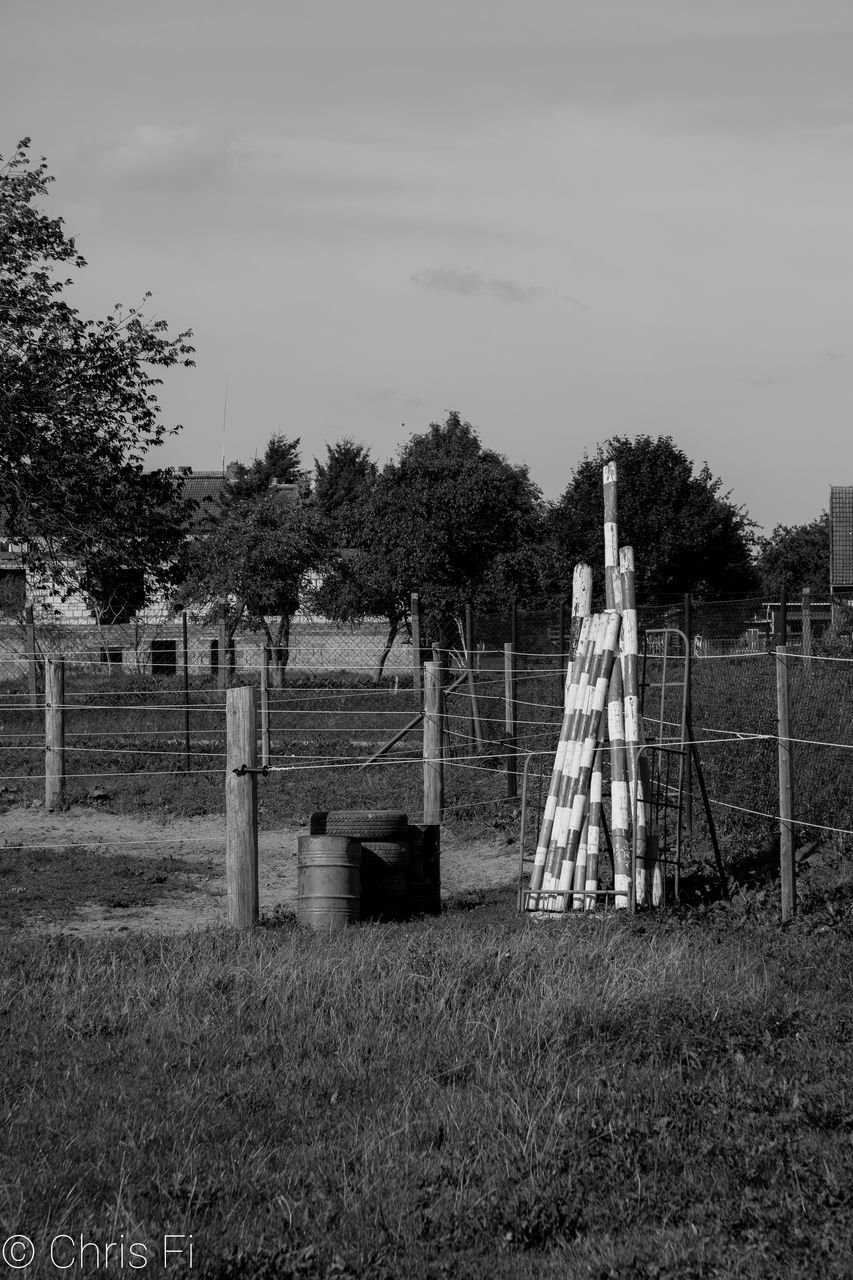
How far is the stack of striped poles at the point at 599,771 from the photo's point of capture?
916 cm

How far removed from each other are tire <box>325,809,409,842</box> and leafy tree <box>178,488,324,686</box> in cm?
2640

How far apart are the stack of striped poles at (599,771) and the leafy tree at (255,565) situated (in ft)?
88.4

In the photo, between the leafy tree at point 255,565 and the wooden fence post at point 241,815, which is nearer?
the wooden fence post at point 241,815

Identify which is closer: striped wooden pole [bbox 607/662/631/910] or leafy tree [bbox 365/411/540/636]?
striped wooden pole [bbox 607/662/631/910]

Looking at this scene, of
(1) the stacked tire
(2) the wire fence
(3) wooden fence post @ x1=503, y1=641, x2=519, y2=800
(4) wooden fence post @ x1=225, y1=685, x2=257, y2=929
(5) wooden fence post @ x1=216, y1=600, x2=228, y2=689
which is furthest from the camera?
(5) wooden fence post @ x1=216, y1=600, x2=228, y2=689

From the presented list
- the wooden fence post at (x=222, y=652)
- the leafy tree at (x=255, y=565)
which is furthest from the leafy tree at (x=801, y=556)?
the wooden fence post at (x=222, y=652)

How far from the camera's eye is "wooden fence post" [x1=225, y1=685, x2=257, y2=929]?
8.99m

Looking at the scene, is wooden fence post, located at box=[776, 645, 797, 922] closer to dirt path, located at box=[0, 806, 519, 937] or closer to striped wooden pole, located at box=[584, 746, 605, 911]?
striped wooden pole, located at box=[584, 746, 605, 911]

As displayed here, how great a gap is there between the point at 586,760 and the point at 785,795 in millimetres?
1298

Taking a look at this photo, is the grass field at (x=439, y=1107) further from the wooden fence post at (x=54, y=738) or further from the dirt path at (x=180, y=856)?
the wooden fence post at (x=54, y=738)

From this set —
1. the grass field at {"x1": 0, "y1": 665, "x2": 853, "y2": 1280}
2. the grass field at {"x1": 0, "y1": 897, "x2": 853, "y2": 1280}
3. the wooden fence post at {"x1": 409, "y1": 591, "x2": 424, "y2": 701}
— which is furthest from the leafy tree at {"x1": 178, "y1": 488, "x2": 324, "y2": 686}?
the grass field at {"x1": 0, "y1": 897, "x2": 853, "y2": 1280}

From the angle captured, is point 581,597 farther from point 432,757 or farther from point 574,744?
point 432,757

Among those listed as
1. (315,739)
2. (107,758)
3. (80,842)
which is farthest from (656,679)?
(80,842)

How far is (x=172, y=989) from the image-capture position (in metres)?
6.43
